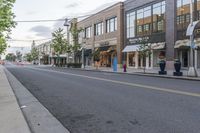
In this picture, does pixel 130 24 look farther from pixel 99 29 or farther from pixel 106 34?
pixel 99 29

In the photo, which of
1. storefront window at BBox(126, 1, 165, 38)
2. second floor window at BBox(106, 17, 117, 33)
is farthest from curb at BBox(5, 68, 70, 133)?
second floor window at BBox(106, 17, 117, 33)

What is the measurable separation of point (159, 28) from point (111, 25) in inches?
687

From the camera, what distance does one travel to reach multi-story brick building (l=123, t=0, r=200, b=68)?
3997 cm

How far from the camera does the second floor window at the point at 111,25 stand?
59575 mm

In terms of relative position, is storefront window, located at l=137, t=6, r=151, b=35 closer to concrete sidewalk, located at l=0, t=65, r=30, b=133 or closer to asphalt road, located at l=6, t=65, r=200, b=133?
asphalt road, located at l=6, t=65, r=200, b=133

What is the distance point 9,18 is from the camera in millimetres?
17641

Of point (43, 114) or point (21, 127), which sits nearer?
point (21, 127)

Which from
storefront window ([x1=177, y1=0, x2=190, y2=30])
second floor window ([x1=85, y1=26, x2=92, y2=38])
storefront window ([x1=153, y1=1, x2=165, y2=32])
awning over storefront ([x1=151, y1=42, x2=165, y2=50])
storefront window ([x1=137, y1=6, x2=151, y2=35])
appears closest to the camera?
storefront window ([x1=177, y1=0, x2=190, y2=30])

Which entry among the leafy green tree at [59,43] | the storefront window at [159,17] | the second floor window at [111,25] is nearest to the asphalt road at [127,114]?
the storefront window at [159,17]

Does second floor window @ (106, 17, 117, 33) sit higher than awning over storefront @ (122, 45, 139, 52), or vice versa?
second floor window @ (106, 17, 117, 33)

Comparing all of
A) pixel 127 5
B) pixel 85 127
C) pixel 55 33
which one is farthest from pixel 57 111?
pixel 55 33

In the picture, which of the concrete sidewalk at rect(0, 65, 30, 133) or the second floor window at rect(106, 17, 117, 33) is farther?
the second floor window at rect(106, 17, 117, 33)

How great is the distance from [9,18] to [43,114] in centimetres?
940

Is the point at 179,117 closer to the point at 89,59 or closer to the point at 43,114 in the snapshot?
the point at 43,114
